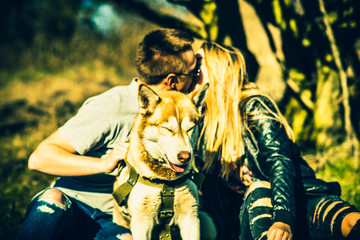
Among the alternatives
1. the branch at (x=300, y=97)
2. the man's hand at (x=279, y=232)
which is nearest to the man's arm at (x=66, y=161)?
the man's hand at (x=279, y=232)

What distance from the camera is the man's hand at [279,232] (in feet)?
6.06

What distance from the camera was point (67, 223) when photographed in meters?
2.06

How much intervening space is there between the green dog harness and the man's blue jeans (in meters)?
0.33

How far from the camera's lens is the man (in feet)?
6.68

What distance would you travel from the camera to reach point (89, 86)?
28.5 ft

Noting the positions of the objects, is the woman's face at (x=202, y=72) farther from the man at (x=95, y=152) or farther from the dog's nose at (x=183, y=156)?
the dog's nose at (x=183, y=156)

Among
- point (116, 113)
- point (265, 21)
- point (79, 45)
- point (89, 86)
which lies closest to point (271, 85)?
point (265, 21)

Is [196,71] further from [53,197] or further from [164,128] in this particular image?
[53,197]

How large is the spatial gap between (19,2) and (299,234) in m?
17.0

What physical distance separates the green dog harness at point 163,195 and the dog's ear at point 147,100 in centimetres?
49

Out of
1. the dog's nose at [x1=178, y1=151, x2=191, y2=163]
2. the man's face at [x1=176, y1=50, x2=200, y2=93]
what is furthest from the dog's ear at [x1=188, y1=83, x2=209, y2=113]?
the dog's nose at [x1=178, y1=151, x2=191, y2=163]

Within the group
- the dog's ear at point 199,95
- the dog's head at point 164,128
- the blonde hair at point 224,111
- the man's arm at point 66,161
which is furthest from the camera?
the blonde hair at point 224,111

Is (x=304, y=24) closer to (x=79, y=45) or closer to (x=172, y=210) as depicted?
(x=172, y=210)

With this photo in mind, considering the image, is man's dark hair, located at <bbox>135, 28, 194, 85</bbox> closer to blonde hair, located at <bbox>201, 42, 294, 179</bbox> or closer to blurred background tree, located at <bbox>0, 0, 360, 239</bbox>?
blonde hair, located at <bbox>201, 42, 294, 179</bbox>
